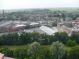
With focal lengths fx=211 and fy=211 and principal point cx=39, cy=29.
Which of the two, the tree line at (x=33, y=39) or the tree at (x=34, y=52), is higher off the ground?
the tree at (x=34, y=52)

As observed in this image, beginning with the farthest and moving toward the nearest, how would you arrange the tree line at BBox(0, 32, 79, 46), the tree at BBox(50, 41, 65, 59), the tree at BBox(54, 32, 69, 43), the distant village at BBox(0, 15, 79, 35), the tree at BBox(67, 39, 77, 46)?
the distant village at BBox(0, 15, 79, 35)
the tree at BBox(54, 32, 69, 43)
the tree line at BBox(0, 32, 79, 46)
the tree at BBox(67, 39, 77, 46)
the tree at BBox(50, 41, 65, 59)

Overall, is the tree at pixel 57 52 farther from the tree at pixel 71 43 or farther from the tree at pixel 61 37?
the tree at pixel 61 37

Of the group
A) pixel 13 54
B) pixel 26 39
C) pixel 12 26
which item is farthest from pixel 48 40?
pixel 12 26

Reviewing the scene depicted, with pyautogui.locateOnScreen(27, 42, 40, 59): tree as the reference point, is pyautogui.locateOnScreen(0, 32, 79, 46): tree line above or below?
below

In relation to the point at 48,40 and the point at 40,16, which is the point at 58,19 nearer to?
the point at 40,16

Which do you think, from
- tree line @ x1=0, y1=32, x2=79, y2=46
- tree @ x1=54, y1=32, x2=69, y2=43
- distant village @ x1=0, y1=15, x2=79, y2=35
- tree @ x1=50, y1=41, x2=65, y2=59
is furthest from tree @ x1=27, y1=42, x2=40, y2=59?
distant village @ x1=0, y1=15, x2=79, y2=35

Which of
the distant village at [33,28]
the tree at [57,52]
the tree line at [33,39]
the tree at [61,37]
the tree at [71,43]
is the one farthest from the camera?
the distant village at [33,28]

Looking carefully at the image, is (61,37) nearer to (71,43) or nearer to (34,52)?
(71,43)

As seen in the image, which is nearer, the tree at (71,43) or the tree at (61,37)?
the tree at (71,43)

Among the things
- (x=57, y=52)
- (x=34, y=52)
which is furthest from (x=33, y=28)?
(x=57, y=52)

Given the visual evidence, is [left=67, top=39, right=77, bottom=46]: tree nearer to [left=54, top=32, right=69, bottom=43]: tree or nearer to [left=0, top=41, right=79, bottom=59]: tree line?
[left=54, top=32, right=69, bottom=43]: tree

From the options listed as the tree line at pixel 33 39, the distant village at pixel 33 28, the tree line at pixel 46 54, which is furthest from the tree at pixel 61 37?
the tree line at pixel 46 54

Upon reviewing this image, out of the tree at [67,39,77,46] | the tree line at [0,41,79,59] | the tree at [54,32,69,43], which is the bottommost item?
the tree at [67,39,77,46]
